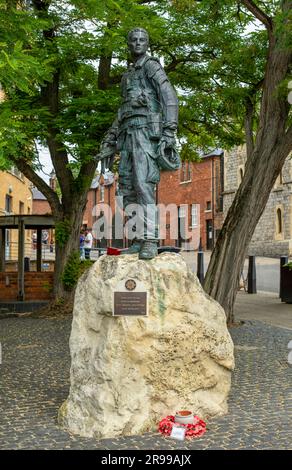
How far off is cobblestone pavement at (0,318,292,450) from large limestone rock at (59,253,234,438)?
254 mm

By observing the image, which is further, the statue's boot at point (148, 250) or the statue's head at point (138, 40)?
the statue's head at point (138, 40)

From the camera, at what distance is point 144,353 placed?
6.09 m

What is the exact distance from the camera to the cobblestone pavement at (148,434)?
5672 millimetres

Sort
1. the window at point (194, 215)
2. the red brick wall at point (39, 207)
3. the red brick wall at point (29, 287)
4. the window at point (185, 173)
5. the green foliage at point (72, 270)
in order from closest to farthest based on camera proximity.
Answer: the green foliage at point (72, 270)
the red brick wall at point (29, 287)
the window at point (194, 215)
the window at point (185, 173)
the red brick wall at point (39, 207)

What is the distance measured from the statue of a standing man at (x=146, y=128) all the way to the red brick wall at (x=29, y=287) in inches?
466

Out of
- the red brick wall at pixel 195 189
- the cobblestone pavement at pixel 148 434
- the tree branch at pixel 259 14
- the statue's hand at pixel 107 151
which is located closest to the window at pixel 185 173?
the red brick wall at pixel 195 189

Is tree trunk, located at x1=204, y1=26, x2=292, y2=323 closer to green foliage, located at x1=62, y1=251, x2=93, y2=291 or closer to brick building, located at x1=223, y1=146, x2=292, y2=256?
green foliage, located at x1=62, y1=251, x2=93, y2=291

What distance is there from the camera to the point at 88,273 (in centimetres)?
650

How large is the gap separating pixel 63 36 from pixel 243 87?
4333 mm

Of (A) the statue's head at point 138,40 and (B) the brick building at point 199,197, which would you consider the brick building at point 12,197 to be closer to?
(B) the brick building at point 199,197

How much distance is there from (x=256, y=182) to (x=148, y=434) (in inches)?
312

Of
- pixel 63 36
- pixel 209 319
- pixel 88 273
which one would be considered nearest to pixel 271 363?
pixel 209 319

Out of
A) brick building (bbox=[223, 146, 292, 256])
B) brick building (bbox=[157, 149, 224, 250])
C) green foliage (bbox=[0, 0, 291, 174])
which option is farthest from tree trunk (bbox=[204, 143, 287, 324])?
brick building (bbox=[157, 149, 224, 250])
